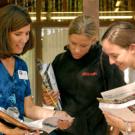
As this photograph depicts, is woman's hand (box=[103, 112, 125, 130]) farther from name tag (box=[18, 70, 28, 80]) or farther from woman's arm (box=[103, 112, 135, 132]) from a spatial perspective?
name tag (box=[18, 70, 28, 80])

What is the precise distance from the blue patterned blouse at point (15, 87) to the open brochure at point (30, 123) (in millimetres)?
150

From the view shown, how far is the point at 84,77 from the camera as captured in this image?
138 inches

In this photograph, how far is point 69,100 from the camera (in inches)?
141

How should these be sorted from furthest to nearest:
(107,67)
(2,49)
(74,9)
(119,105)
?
(74,9) < (107,67) < (2,49) < (119,105)

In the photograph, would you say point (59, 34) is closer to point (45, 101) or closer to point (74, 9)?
point (74, 9)

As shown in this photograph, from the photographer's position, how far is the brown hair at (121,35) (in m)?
2.87

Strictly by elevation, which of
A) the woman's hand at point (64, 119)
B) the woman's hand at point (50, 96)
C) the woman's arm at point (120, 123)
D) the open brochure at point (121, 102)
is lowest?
the woman's hand at point (64, 119)

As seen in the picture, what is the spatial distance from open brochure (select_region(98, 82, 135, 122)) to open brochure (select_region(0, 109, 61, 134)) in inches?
13.1

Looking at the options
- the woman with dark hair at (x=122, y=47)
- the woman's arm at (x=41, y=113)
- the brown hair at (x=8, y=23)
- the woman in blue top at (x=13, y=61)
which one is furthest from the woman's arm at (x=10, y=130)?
the woman with dark hair at (x=122, y=47)

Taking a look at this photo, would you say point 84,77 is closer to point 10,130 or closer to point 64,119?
point 64,119

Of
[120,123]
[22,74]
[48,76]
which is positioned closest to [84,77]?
[48,76]

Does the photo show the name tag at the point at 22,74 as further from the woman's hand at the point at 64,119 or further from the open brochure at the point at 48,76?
the woman's hand at the point at 64,119

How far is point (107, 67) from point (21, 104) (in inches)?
25.6


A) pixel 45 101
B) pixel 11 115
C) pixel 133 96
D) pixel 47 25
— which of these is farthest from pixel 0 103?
pixel 47 25
